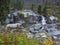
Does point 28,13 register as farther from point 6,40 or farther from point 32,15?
point 6,40

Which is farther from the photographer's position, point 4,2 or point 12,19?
point 12,19

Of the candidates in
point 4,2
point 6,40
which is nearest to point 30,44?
point 6,40

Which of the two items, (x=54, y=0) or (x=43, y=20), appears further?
(x=54, y=0)

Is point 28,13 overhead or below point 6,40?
below

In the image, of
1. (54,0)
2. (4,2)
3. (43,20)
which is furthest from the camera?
(54,0)

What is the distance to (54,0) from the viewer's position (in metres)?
42.2

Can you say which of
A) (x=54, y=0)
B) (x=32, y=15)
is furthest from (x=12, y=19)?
(x=54, y=0)

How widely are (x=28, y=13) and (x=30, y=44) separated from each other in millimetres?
21520

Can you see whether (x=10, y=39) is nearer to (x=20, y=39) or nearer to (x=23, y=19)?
(x=20, y=39)

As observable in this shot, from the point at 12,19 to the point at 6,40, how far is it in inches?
779

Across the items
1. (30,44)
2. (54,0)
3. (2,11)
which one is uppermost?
(30,44)

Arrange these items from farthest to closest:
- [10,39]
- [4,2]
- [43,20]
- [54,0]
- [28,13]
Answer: [54,0] → [28,13] → [43,20] → [4,2] → [10,39]

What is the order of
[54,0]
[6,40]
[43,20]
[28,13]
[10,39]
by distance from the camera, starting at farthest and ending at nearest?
[54,0]
[28,13]
[43,20]
[10,39]
[6,40]

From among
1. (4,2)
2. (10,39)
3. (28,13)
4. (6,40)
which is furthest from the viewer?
(28,13)
